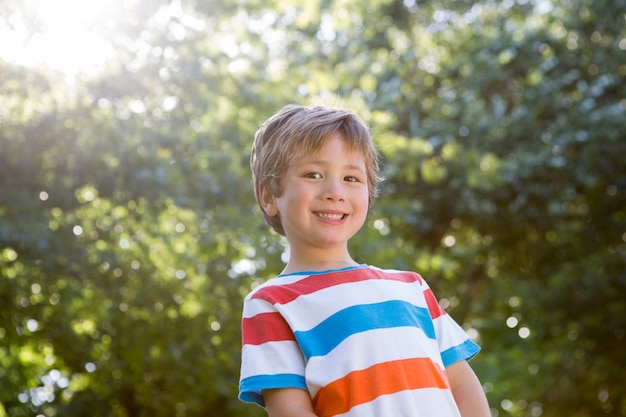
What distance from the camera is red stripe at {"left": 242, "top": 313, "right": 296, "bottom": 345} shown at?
1.92 meters

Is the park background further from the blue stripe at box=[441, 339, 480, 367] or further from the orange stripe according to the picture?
the orange stripe

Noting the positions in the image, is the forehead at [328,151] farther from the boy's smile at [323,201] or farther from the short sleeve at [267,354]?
the short sleeve at [267,354]

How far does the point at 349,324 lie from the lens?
6.29ft

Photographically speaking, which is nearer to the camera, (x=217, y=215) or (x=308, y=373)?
(x=308, y=373)

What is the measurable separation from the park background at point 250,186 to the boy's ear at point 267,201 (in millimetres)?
5212

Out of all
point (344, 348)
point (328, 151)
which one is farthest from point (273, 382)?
point (328, 151)

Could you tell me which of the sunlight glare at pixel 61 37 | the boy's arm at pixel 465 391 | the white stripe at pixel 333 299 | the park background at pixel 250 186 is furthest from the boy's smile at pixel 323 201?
the sunlight glare at pixel 61 37

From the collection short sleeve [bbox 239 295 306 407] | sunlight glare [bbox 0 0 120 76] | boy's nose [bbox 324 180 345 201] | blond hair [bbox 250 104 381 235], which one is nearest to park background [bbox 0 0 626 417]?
sunlight glare [bbox 0 0 120 76]

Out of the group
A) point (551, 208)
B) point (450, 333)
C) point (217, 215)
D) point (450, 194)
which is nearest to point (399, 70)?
point (450, 194)

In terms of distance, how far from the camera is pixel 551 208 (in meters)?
12.1

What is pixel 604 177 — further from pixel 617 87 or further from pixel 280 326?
pixel 280 326

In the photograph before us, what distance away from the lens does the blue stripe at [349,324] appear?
1.90m

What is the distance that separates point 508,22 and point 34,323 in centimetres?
770

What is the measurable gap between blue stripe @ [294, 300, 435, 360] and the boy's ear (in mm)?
337
